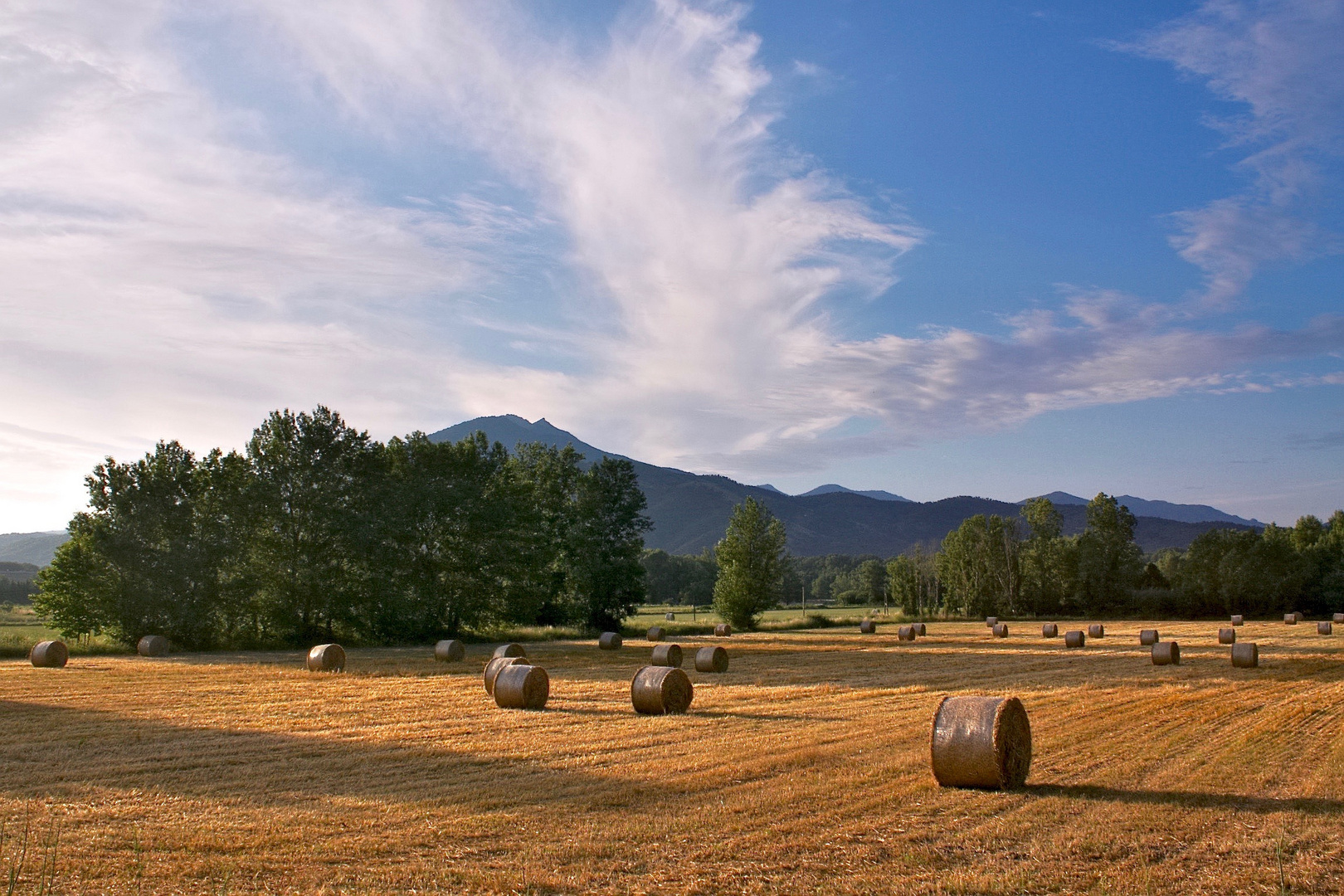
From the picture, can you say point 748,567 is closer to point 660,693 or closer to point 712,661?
point 712,661

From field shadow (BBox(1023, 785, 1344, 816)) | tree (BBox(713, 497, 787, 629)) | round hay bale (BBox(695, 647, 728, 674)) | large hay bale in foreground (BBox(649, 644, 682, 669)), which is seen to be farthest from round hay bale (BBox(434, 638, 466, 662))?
tree (BBox(713, 497, 787, 629))

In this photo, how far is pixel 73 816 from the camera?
8.45 metres

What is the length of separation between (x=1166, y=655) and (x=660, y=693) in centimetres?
1659

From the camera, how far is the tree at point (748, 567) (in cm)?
5469

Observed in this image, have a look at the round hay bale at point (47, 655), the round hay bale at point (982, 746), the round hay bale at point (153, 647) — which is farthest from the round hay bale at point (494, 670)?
the round hay bale at point (153, 647)

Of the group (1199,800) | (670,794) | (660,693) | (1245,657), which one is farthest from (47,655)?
(1245,657)

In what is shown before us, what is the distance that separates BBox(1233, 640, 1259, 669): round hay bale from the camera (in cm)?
2314

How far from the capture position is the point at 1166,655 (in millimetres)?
24953

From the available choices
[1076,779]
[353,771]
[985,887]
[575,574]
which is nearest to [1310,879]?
[985,887]

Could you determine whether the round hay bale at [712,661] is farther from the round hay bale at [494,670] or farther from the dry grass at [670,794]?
the round hay bale at [494,670]

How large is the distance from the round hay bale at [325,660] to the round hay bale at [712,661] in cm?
967

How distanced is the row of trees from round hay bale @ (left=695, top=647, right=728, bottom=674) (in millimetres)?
18959

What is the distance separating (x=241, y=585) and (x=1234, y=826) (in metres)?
36.2

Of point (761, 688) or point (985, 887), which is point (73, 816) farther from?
point (761, 688)
